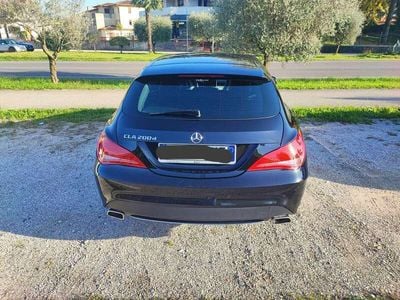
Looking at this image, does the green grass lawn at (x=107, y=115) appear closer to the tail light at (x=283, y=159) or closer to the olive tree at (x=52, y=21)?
the olive tree at (x=52, y=21)

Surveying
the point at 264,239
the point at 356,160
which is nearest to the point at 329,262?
the point at 264,239

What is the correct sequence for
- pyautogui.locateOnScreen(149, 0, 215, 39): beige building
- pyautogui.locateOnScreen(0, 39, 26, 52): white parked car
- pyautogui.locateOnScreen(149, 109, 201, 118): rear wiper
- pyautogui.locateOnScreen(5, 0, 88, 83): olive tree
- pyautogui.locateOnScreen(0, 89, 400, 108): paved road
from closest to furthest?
pyautogui.locateOnScreen(149, 109, 201, 118): rear wiper → pyautogui.locateOnScreen(0, 89, 400, 108): paved road → pyautogui.locateOnScreen(5, 0, 88, 83): olive tree → pyautogui.locateOnScreen(0, 39, 26, 52): white parked car → pyautogui.locateOnScreen(149, 0, 215, 39): beige building

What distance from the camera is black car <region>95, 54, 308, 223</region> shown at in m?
2.54

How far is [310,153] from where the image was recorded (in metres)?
5.41

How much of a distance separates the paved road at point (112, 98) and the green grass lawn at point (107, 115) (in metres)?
0.80

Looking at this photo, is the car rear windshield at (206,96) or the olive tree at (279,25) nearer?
the car rear windshield at (206,96)

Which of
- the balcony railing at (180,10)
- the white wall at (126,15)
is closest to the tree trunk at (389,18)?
the balcony railing at (180,10)

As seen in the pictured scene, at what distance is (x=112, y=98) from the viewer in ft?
32.6

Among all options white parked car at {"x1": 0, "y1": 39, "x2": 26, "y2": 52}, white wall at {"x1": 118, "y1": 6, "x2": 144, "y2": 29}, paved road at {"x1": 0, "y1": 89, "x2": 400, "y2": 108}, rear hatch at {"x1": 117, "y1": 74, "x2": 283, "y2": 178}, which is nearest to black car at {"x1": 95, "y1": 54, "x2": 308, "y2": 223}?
rear hatch at {"x1": 117, "y1": 74, "x2": 283, "y2": 178}

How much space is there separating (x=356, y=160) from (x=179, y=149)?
12.1 feet

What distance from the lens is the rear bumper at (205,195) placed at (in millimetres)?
2541

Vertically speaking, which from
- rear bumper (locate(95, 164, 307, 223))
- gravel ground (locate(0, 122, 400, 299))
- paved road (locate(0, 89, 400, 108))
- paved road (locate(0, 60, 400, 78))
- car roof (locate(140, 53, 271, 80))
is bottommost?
paved road (locate(0, 60, 400, 78))

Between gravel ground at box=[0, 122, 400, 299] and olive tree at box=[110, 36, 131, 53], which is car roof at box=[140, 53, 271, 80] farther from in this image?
olive tree at box=[110, 36, 131, 53]

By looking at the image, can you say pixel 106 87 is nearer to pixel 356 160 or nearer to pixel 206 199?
pixel 356 160
